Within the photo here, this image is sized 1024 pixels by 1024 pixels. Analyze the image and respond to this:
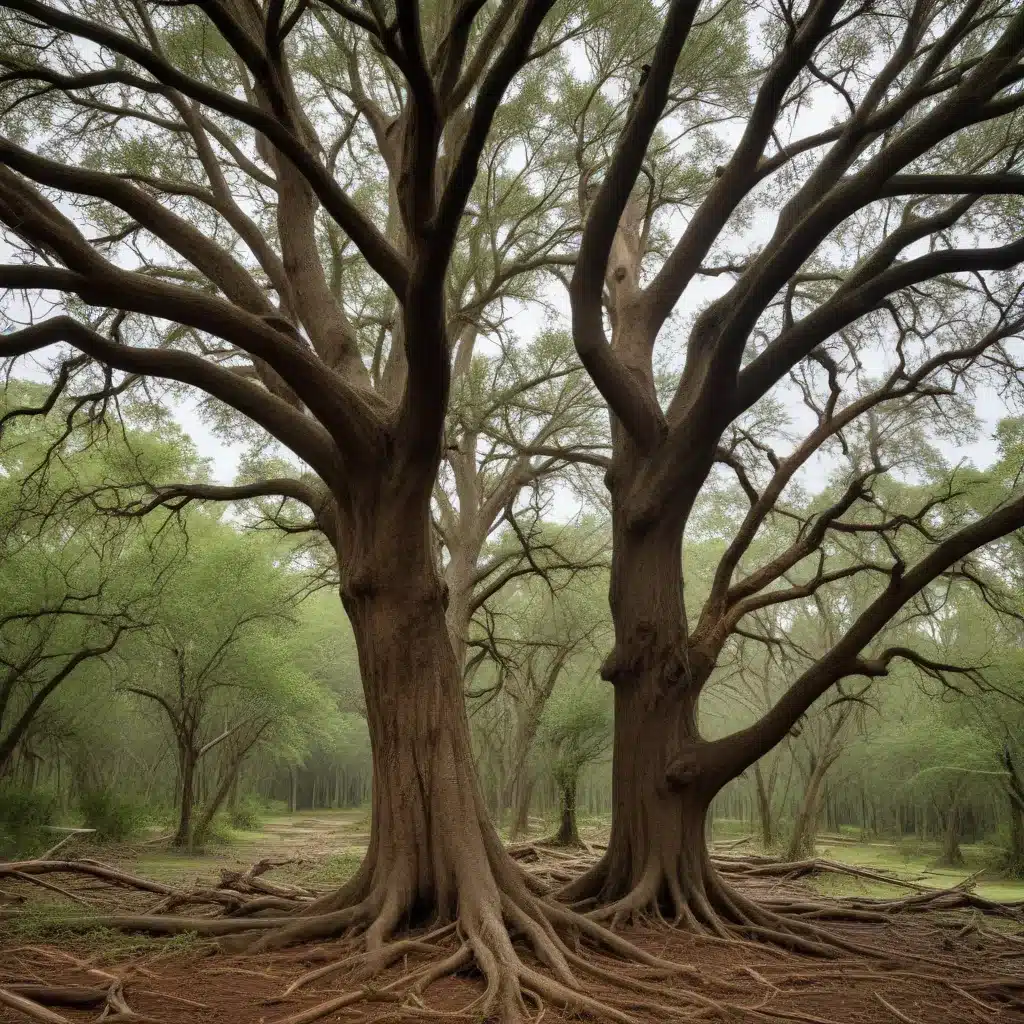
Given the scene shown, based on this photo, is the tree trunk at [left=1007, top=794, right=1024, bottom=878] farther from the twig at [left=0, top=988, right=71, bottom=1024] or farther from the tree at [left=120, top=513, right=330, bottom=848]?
the twig at [left=0, top=988, right=71, bottom=1024]

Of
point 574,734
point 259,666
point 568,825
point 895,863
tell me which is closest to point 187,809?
point 259,666

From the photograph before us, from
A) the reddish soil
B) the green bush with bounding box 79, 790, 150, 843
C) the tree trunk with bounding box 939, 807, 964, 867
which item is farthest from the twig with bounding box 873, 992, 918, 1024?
the tree trunk with bounding box 939, 807, 964, 867

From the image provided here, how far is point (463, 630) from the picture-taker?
1236 cm

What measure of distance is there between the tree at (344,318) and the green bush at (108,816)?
11606mm

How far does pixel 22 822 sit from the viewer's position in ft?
42.6

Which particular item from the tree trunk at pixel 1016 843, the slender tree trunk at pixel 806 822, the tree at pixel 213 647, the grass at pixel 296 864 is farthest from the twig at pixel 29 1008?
the tree trunk at pixel 1016 843

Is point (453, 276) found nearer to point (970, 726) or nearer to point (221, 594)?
point (221, 594)

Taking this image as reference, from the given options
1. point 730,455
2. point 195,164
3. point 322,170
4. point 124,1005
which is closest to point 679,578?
point 730,455

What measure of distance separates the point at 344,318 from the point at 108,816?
1366 centimetres

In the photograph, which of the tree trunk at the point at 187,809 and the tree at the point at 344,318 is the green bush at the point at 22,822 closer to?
the tree trunk at the point at 187,809

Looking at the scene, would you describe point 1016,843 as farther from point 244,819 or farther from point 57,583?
point 57,583

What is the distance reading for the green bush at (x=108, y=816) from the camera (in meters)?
15.9

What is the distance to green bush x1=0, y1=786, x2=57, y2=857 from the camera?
12.1 meters

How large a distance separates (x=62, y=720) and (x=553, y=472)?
13.9 metres
